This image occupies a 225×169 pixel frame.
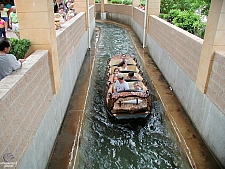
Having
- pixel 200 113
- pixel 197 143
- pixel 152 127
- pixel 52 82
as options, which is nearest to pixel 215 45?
pixel 200 113

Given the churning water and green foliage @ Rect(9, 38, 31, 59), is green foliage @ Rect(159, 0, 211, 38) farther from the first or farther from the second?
green foliage @ Rect(9, 38, 31, 59)

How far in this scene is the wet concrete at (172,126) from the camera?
16.4ft

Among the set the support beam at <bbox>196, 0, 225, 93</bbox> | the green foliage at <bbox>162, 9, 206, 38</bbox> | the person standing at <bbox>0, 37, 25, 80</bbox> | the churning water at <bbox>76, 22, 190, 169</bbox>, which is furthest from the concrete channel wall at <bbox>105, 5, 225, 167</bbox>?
the person standing at <bbox>0, 37, 25, 80</bbox>

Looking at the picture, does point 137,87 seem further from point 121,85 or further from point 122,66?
point 122,66

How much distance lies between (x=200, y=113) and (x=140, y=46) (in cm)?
1007

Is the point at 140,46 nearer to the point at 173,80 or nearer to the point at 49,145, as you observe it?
the point at 173,80

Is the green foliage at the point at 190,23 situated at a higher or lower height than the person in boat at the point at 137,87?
higher

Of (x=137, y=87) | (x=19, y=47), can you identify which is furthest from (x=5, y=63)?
(x=137, y=87)

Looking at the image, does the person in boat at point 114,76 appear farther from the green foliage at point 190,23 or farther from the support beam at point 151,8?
the support beam at point 151,8

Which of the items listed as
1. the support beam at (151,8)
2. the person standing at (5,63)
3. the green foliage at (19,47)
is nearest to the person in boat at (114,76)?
the green foliage at (19,47)

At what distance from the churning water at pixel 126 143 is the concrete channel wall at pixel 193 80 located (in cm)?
80

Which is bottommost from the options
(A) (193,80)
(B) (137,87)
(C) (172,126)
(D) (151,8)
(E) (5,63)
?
(C) (172,126)

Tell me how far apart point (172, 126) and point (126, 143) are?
1399 millimetres

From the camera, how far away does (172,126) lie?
6.34 m
